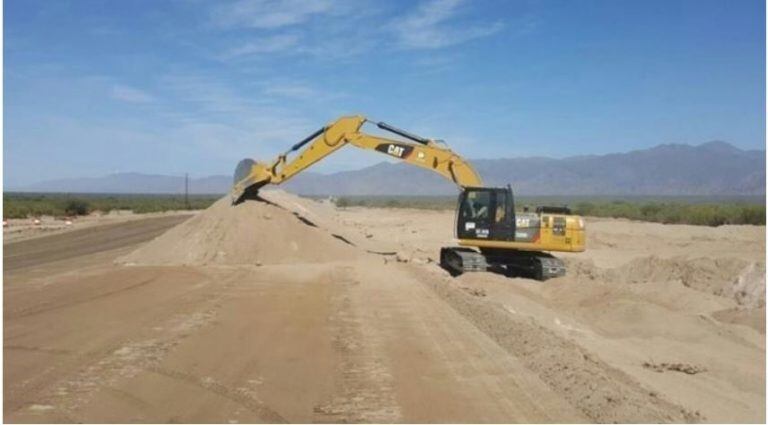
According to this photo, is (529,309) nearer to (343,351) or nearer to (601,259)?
(343,351)

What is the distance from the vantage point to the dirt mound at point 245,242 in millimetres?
24344

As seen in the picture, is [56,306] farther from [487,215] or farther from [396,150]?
[396,150]

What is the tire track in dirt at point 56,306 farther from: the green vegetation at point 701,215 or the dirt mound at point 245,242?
the green vegetation at point 701,215

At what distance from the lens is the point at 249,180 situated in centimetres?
2723

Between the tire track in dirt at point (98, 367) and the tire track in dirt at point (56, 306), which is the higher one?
the tire track in dirt at point (56, 306)

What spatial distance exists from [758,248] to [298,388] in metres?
28.0

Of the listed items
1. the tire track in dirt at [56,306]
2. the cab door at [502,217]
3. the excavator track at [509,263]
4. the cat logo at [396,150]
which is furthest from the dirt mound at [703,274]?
the tire track in dirt at [56,306]

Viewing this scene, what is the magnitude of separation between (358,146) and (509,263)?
6.29 metres

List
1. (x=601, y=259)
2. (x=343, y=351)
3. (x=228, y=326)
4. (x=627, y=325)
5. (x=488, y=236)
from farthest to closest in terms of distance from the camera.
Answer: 1. (x=601, y=259)
2. (x=488, y=236)
3. (x=627, y=325)
4. (x=228, y=326)
5. (x=343, y=351)

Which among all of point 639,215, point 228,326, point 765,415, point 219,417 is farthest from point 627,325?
point 639,215

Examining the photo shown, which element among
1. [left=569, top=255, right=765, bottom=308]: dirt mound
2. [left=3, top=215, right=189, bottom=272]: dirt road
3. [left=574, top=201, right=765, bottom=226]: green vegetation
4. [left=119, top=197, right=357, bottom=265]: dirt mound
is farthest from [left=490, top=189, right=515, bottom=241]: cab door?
[left=574, top=201, right=765, bottom=226]: green vegetation

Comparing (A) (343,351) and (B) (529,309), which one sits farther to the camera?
(B) (529,309)

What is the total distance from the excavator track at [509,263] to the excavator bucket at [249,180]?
7203mm

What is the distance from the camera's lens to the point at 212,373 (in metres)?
9.64
